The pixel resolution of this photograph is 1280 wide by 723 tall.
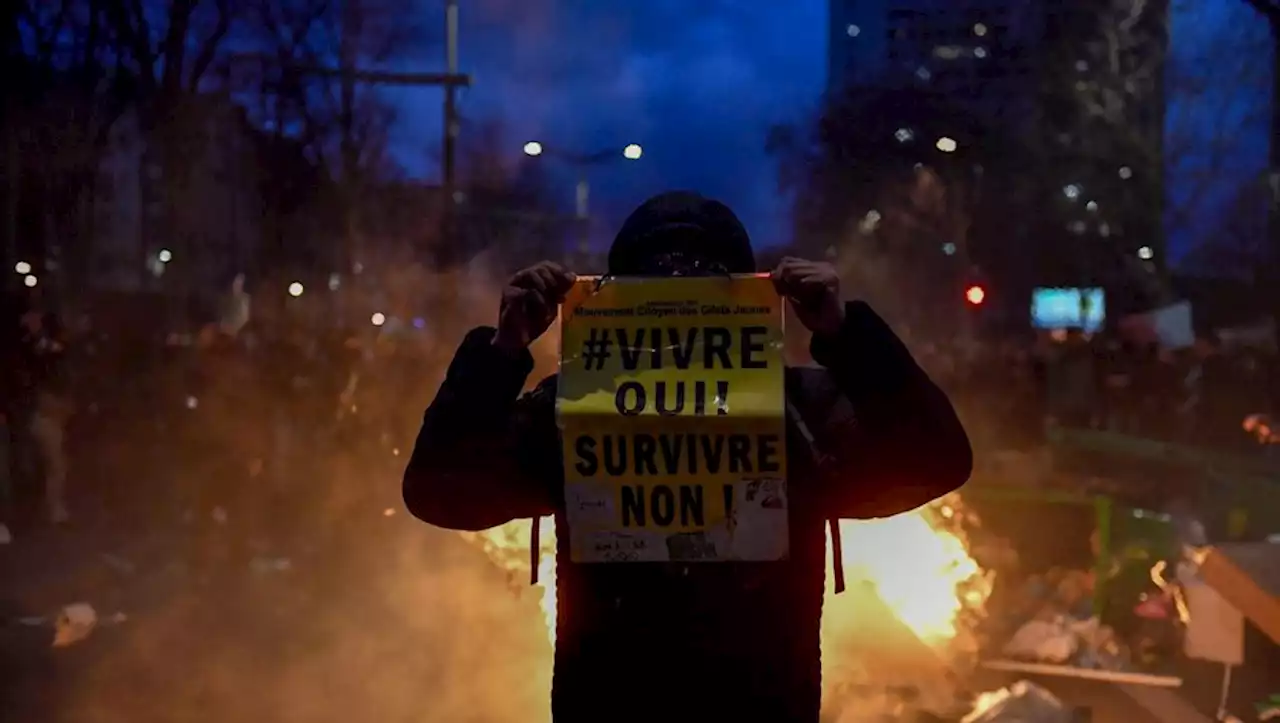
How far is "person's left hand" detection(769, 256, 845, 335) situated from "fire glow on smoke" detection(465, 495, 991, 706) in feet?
12.6

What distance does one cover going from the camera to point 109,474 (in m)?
12.4

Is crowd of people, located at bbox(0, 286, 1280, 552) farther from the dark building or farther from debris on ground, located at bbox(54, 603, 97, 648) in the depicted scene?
the dark building

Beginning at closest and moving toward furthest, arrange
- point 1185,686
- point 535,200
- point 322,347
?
point 1185,686 < point 322,347 < point 535,200

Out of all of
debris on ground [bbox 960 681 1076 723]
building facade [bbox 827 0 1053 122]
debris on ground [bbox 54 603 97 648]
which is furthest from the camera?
building facade [bbox 827 0 1053 122]

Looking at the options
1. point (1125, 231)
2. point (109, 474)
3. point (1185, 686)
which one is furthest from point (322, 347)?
point (1125, 231)

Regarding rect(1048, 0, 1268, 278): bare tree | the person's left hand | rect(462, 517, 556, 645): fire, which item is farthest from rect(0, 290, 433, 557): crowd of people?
rect(1048, 0, 1268, 278): bare tree

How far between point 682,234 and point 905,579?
14.1 feet

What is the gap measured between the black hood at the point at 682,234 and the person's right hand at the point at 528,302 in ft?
0.53

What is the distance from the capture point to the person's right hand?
2324 mm

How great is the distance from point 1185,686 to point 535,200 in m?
34.6

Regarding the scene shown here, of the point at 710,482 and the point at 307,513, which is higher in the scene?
the point at 710,482

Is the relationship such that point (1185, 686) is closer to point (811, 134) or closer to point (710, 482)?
point (710, 482)

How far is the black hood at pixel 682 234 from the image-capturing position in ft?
8.00

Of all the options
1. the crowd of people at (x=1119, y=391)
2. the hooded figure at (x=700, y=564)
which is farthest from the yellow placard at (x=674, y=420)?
the crowd of people at (x=1119, y=391)
